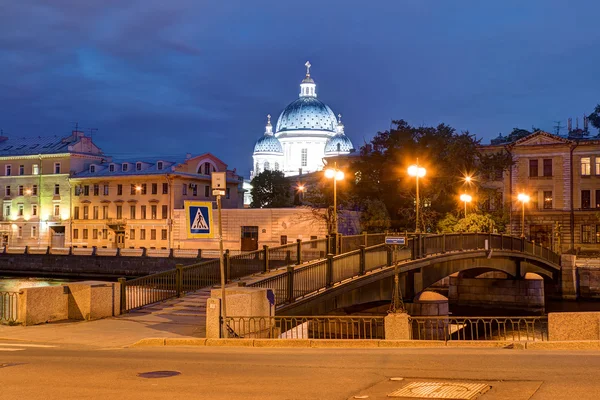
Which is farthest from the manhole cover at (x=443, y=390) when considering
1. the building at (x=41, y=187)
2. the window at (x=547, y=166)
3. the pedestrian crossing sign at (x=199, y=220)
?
the building at (x=41, y=187)

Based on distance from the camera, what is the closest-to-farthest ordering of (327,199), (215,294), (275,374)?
A: (275,374) → (215,294) → (327,199)

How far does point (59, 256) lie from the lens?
72.4m

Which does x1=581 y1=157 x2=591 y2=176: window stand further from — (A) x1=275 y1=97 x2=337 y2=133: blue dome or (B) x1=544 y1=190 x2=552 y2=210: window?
(A) x1=275 y1=97 x2=337 y2=133: blue dome

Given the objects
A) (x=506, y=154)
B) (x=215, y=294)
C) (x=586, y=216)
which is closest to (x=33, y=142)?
(x=506, y=154)

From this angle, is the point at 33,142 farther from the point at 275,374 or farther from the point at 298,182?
the point at 275,374

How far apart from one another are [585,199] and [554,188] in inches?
129

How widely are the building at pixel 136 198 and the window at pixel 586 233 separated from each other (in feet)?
134

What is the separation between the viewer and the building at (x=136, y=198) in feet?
275

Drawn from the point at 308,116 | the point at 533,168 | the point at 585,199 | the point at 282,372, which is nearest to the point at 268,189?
the point at 533,168

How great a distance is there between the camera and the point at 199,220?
57.0 feet

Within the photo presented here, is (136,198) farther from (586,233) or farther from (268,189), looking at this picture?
(586,233)

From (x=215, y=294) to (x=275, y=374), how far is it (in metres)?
6.35

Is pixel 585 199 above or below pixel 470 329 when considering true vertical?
above

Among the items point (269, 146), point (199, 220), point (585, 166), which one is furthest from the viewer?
point (269, 146)
